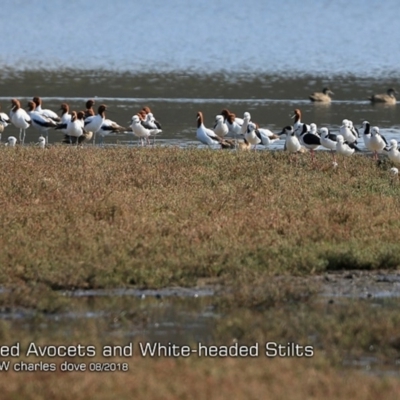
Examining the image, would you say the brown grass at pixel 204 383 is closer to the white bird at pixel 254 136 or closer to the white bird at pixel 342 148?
the white bird at pixel 342 148

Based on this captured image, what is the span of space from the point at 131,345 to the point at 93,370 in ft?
2.30

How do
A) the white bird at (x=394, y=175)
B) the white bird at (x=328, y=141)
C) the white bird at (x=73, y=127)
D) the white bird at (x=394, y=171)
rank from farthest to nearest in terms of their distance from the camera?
the white bird at (x=73, y=127) < the white bird at (x=328, y=141) < the white bird at (x=394, y=171) < the white bird at (x=394, y=175)

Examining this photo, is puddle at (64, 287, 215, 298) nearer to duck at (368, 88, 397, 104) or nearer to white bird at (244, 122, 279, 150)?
white bird at (244, 122, 279, 150)

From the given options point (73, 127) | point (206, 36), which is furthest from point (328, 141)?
point (206, 36)

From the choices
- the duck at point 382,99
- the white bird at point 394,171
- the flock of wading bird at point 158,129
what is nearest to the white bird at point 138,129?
the flock of wading bird at point 158,129

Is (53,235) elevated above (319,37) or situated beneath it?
elevated above

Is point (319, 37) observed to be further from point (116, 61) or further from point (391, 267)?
point (391, 267)

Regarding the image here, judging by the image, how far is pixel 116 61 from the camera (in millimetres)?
50281

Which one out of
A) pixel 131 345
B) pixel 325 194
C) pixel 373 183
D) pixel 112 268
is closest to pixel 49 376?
pixel 131 345

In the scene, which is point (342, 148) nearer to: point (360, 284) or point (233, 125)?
point (233, 125)

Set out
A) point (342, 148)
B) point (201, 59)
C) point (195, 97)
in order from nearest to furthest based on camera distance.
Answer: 1. point (342, 148)
2. point (195, 97)
3. point (201, 59)

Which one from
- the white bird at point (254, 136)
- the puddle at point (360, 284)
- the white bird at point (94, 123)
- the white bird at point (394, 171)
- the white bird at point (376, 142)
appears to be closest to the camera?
the puddle at point (360, 284)

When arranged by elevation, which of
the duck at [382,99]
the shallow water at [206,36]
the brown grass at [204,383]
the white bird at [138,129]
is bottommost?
the shallow water at [206,36]

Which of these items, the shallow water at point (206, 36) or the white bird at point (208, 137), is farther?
the shallow water at point (206, 36)
